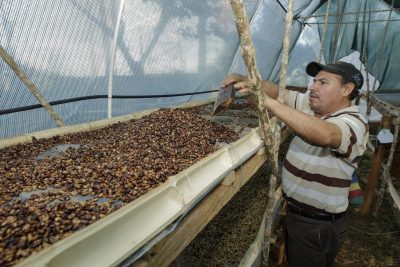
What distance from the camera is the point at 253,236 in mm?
3480

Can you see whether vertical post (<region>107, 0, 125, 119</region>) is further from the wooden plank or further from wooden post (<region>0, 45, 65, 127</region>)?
the wooden plank

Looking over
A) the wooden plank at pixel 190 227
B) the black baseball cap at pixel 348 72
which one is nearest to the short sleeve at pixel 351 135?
the black baseball cap at pixel 348 72

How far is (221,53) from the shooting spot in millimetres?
6309

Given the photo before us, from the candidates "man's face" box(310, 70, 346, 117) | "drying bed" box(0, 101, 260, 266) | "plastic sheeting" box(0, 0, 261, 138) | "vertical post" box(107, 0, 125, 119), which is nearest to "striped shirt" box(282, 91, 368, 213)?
"man's face" box(310, 70, 346, 117)

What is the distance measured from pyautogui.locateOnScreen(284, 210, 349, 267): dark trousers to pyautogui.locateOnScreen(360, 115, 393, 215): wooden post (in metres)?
2.43

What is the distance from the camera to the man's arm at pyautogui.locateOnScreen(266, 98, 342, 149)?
1965mm

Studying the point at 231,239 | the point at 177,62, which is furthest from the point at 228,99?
the point at 177,62

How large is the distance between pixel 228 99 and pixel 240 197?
224 cm

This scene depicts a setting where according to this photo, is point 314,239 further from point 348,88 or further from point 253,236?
point 348,88

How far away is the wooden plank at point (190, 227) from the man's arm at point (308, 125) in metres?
0.63

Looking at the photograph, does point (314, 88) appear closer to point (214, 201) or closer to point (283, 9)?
point (214, 201)


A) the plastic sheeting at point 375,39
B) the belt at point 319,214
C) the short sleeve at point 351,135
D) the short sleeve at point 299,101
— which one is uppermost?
the plastic sheeting at point 375,39

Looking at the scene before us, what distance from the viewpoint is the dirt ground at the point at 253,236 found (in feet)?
9.85

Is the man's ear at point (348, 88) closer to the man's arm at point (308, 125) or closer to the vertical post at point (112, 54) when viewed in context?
the man's arm at point (308, 125)
